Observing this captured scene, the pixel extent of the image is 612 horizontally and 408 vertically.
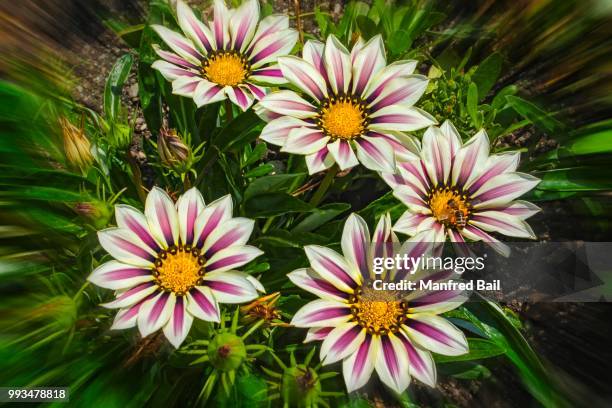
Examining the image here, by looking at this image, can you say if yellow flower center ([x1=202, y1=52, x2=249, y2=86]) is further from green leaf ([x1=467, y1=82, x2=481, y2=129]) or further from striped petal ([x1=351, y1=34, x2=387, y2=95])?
green leaf ([x1=467, y1=82, x2=481, y2=129])

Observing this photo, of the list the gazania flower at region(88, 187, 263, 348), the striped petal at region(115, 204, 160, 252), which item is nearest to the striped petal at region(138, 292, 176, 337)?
the gazania flower at region(88, 187, 263, 348)

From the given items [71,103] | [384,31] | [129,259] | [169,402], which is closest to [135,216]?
[129,259]

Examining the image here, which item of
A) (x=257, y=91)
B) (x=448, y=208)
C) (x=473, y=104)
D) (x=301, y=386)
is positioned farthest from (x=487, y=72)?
(x=301, y=386)

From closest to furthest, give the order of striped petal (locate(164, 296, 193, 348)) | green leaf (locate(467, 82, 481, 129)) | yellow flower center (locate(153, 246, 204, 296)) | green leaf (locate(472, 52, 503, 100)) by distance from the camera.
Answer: striped petal (locate(164, 296, 193, 348))
yellow flower center (locate(153, 246, 204, 296))
green leaf (locate(467, 82, 481, 129))
green leaf (locate(472, 52, 503, 100))

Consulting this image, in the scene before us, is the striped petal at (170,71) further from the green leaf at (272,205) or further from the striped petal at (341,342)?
the striped petal at (341,342)

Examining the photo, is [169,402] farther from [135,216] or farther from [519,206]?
[519,206]

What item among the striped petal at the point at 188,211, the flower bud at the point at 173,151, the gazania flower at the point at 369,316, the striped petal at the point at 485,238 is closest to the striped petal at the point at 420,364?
the gazania flower at the point at 369,316

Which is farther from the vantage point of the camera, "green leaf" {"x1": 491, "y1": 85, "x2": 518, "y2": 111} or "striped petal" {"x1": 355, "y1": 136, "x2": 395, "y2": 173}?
"green leaf" {"x1": 491, "y1": 85, "x2": 518, "y2": 111}
